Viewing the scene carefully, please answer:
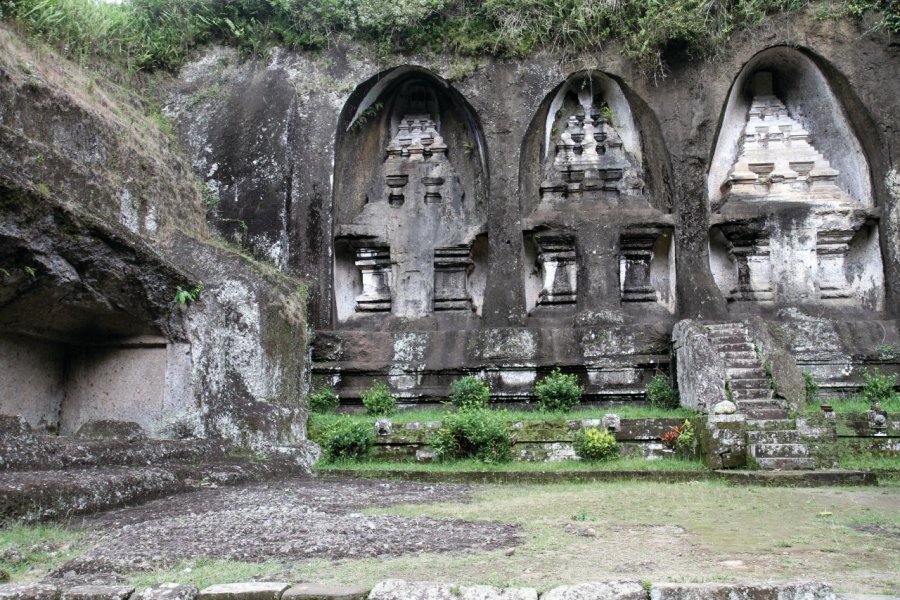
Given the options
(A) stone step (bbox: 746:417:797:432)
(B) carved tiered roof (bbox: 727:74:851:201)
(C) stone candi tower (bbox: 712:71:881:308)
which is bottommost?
(A) stone step (bbox: 746:417:797:432)

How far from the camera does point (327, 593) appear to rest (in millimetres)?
3158

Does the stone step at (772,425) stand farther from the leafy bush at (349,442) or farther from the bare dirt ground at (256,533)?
the leafy bush at (349,442)

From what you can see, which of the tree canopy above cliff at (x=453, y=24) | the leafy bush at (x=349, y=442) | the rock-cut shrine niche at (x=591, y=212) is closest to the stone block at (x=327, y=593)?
the leafy bush at (x=349, y=442)

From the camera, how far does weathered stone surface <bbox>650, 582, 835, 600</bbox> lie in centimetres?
301

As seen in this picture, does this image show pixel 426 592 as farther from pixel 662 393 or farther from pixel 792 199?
pixel 792 199

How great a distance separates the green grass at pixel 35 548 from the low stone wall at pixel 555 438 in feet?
15.8

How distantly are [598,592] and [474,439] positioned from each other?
5550 mm

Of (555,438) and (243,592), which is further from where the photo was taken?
(555,438)

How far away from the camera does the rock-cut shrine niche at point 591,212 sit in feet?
39.5

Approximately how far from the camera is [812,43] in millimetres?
11922

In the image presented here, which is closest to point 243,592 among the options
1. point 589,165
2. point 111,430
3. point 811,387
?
point 111,430

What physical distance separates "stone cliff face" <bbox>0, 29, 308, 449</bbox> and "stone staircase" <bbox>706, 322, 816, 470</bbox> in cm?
480

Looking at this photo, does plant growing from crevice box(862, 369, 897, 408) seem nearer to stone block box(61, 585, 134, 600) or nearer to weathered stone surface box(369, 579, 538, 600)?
weathered stone surface box(369, 579, 538, 600)

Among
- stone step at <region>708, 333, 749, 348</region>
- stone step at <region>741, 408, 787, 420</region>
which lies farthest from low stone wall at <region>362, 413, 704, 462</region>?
stone step at <region>708, 333, 749, 348</region>
